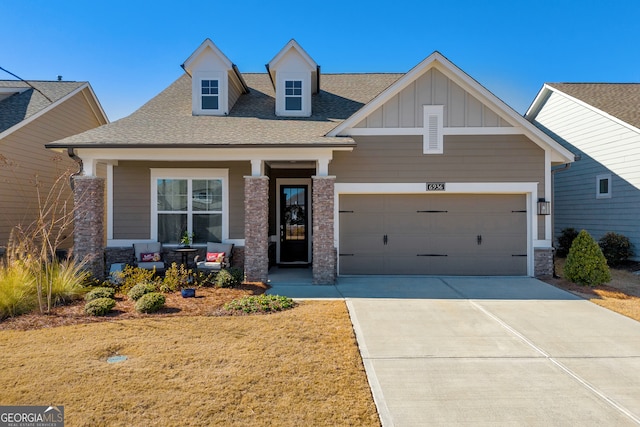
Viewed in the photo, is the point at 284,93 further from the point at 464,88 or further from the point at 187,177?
the point at 464,88

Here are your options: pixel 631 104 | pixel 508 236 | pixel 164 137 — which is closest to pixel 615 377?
pixel 508 236

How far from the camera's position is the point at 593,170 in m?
14.2

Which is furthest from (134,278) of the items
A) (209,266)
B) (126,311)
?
(126,311)

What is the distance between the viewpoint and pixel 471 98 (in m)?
10.1

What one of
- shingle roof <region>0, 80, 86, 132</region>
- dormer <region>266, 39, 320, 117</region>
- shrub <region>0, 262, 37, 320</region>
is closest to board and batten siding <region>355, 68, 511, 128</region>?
dormer <region>266, 39, 320, 117</region>

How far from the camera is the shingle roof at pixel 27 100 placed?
500 inches

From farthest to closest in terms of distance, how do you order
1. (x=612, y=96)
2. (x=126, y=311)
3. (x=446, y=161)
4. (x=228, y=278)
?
(x=612, y=96), (x=446, y=161), (x=228, y=278), (x=126, y=311)

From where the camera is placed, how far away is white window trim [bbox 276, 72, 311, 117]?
11.7 metres

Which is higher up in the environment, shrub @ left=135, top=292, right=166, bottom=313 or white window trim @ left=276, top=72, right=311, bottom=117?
white window trim @ left=276, top=72, right=311, bottom=117

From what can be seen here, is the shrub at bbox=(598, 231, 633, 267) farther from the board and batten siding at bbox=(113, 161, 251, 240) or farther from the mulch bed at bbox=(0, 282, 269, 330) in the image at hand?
the board and batten siding at bbox=(113, 161, 251, 240)

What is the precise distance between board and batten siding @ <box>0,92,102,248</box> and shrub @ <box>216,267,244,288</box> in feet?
20.2

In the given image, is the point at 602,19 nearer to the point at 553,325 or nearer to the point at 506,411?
the point at 553,325

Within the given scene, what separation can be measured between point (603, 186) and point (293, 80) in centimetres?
1209

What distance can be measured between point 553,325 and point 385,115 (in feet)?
20.8
